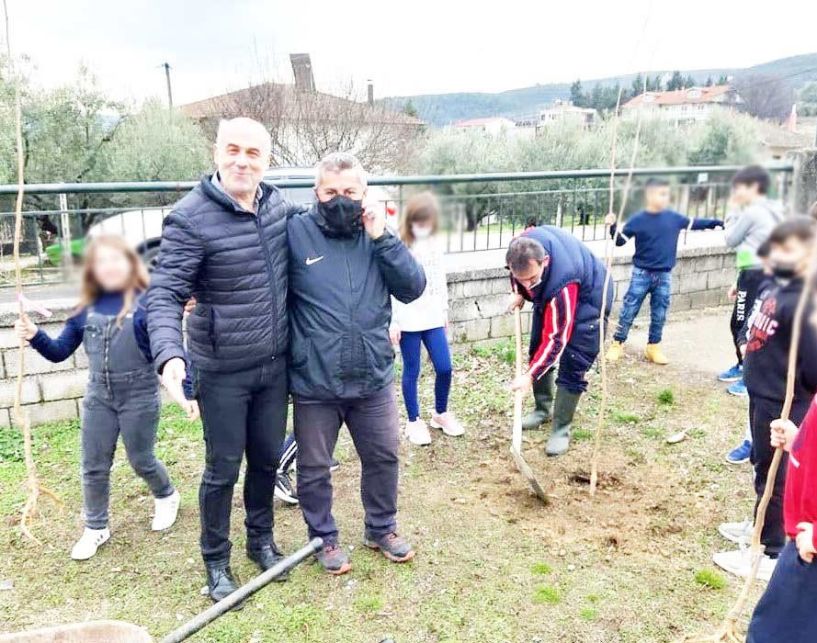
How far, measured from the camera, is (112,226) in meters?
1.36

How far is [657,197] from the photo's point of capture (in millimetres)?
1504

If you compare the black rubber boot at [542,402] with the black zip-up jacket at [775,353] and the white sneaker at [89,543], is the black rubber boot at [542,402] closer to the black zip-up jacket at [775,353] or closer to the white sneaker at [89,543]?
the black zip-up jacket at [775,353]

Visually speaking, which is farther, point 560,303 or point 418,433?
point 418,433

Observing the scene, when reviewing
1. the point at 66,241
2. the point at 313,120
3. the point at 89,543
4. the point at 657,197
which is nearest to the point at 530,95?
the point at 657,197

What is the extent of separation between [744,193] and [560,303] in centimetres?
240

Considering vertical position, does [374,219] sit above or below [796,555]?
above

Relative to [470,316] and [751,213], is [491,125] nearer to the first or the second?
[751,213]

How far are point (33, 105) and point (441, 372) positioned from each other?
2.69 metres

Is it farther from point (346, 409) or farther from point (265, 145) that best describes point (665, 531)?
point (265, 145)

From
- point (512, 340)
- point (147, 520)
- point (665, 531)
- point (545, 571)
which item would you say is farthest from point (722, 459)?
point (147, 520)

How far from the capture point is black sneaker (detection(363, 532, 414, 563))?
124 inches

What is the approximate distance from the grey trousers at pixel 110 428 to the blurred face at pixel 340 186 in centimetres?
121

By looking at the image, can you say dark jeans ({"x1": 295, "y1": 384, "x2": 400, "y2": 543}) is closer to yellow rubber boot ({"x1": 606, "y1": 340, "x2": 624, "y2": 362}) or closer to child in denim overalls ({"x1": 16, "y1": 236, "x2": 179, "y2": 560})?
child in denim overalls ({"x1": 16, "y1": 236, "x2": 179, "y2": 560})

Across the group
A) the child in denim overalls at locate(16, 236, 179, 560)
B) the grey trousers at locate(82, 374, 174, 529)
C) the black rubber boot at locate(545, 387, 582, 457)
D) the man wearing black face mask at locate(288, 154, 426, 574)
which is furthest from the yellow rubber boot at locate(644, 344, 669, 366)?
the grey trousers at locate(82, 374, 174, 529)
